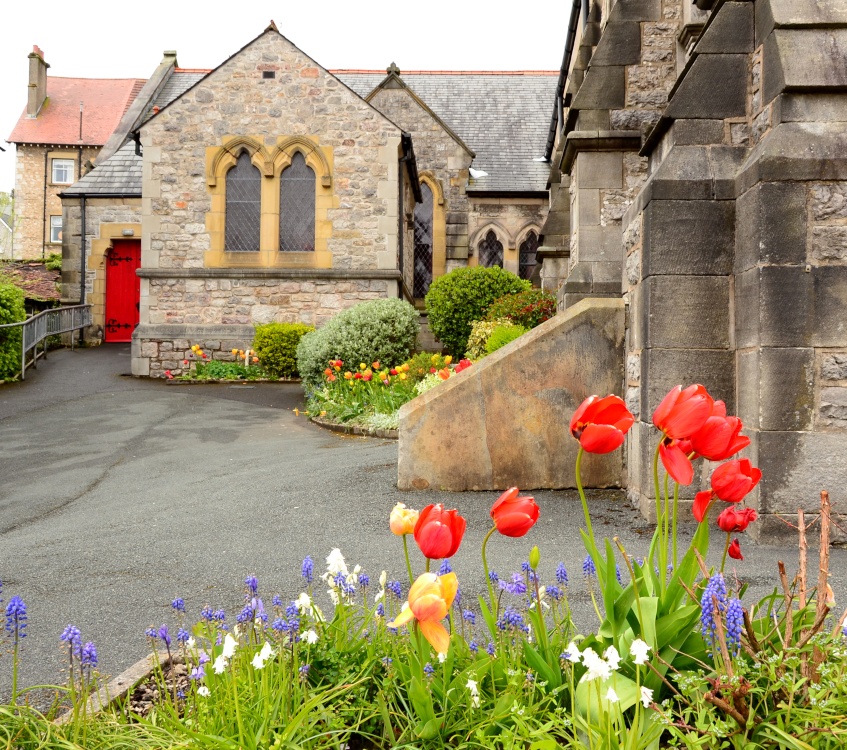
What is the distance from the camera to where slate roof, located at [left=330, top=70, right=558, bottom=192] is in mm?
23031

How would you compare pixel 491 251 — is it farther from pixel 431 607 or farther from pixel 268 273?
pixel 431 607

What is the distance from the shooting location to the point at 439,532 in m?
1.73

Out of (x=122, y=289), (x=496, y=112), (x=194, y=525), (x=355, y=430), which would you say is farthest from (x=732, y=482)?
(x=496, y=112)

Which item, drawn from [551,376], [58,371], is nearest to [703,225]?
[551,376]

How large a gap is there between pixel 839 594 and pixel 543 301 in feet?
29.4

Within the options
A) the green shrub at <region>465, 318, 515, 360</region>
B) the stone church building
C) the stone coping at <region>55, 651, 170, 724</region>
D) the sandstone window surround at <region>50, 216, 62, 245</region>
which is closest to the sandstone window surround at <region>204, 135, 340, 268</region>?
the stone church building

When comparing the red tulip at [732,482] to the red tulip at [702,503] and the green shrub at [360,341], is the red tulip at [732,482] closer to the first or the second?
the red tulip at [702,503]

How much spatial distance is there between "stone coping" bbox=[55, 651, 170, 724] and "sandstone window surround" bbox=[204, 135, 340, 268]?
46.9ft

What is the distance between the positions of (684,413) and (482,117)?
25.6 metres

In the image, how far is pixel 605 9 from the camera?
1023cm

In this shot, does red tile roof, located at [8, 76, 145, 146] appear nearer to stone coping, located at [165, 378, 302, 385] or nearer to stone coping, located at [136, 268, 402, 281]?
stone coping, located at [136, 268, 402, 281]

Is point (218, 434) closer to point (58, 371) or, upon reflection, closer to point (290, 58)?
point (58, 371)

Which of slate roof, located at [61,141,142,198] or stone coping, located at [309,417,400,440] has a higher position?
slate roof, located at [61,141,142,198]

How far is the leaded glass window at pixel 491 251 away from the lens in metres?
23.0
